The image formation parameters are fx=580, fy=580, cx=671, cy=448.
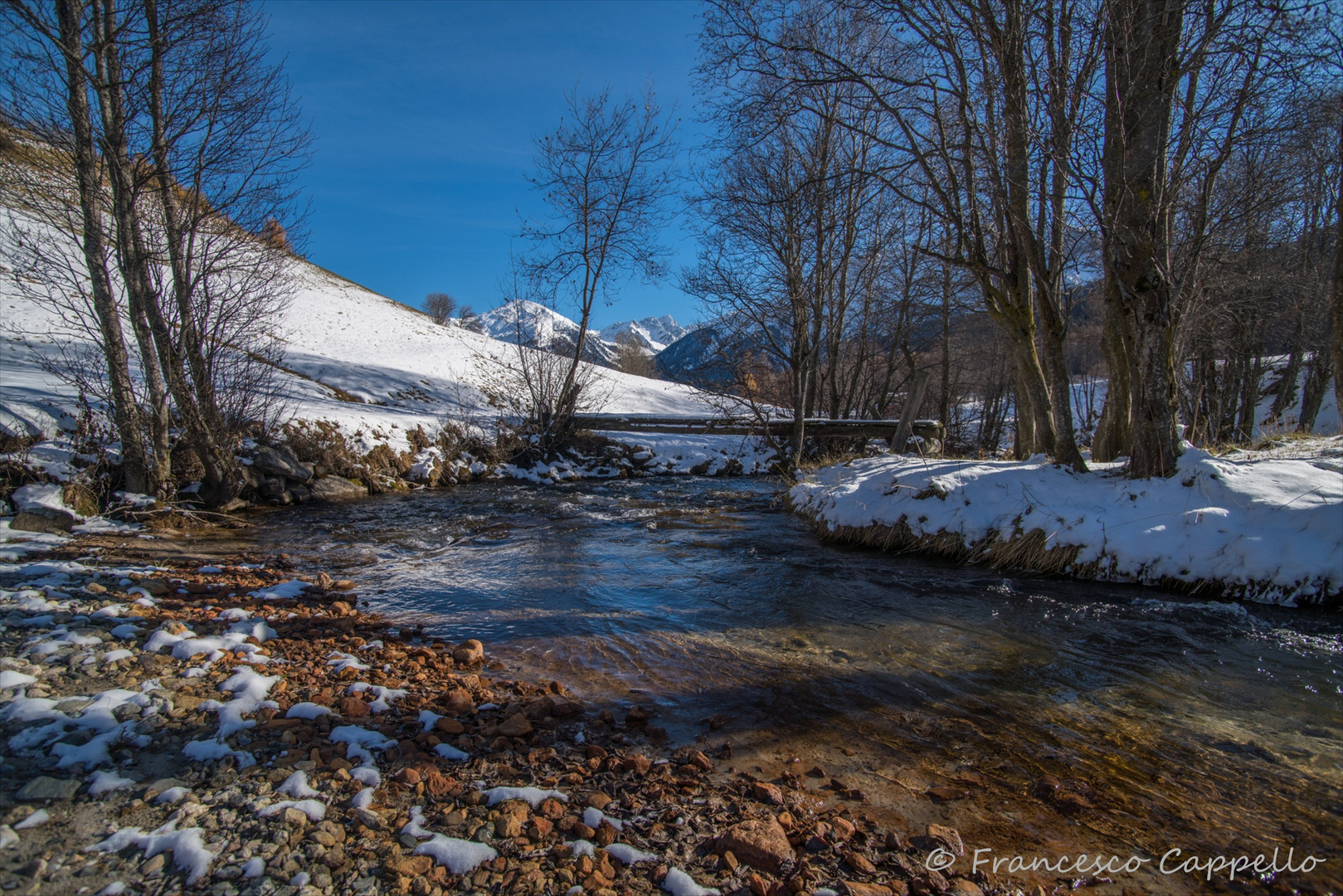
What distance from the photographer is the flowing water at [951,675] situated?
250cm

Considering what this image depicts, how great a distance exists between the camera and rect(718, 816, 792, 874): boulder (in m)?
2.01

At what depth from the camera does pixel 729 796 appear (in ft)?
8.04

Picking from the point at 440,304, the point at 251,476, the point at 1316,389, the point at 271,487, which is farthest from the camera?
the point at 440,304

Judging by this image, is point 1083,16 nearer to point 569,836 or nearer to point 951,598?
point 951,598

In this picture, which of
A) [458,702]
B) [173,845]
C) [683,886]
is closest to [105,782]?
[173,845]

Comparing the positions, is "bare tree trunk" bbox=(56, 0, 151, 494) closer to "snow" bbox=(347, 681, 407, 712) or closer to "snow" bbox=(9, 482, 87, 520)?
"snow" bbox=(9, 482, 87, 520)

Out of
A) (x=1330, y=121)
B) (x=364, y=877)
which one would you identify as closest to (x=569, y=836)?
(x=364, y=877)

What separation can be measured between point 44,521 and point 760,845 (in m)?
8.03

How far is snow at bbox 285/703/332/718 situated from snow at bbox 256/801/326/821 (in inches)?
26.8

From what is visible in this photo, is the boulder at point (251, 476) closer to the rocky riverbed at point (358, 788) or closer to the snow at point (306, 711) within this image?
the rocky riverbed at point (358, 788)

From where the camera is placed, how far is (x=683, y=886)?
6.21ft

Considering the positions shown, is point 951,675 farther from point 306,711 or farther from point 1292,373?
point 1292,373

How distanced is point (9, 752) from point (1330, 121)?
13367 millimetres

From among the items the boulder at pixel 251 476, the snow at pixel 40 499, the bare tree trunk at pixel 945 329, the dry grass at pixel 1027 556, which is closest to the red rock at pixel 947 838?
the dry grass at pixel 1027 556
